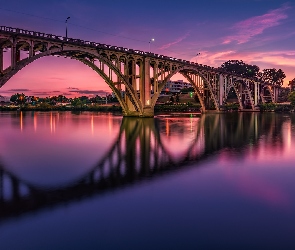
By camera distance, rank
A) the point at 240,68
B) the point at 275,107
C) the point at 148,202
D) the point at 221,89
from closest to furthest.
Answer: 1. the point at 148,202
2. the point at 221,89
3. the point at 275,107
4. the point at 240,68

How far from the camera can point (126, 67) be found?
205ft

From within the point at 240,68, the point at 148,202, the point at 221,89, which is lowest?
the point at 148,202

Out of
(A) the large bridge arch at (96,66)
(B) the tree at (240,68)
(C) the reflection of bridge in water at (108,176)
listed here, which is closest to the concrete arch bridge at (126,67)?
(A) the large bridge arch at (96,66)

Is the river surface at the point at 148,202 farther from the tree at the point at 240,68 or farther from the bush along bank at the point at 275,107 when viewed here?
the tree at the point at 240,68

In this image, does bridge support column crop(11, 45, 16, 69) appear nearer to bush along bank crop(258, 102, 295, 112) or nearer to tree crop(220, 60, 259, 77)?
bush along bank crop(258, 102, 295, 112)

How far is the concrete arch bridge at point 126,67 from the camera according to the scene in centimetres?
4062

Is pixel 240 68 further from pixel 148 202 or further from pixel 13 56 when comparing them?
pixel 148 202

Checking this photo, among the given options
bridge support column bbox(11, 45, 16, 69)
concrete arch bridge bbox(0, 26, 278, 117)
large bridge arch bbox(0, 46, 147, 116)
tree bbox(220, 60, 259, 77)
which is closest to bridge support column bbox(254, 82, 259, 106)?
concrete arch bridge bbox(0, 26, 278, 117)

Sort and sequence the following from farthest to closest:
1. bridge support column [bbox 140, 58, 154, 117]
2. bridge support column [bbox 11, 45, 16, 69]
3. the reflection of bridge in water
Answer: bridge support column [bbox 140, 58, 154, 117] → bridge support column [bbox 11, 45, 16, 69] → the reflection of bridge in water

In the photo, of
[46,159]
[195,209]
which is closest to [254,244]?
[195,209]

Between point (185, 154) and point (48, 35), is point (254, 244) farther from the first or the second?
point (48, 35)

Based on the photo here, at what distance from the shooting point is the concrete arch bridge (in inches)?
1599

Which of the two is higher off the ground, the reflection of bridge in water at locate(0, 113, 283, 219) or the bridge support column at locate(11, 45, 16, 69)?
the bridge support column at locate(11, 45, 16, 69)

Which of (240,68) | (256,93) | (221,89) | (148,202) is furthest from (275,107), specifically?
(148,202)
